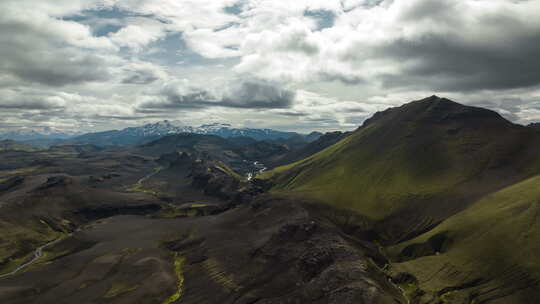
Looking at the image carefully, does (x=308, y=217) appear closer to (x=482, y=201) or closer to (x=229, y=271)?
(x=229, y=271)

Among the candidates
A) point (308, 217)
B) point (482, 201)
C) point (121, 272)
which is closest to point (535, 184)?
point (482, 201)

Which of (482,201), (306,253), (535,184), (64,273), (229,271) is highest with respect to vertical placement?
(535,184)

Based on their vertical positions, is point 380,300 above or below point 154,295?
above

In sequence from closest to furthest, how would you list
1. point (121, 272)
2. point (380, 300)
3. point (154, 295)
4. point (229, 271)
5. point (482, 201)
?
point (380, 300), point (154, 295), point (229, 271), point (121, 272), point (482, 201)

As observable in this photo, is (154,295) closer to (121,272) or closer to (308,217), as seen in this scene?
(121,272)

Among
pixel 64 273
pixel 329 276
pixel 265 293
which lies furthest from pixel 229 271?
pixel 64 273

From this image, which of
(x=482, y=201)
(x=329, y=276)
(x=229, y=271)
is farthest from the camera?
(x=482, y=201)

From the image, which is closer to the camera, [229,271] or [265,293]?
[265,293]
